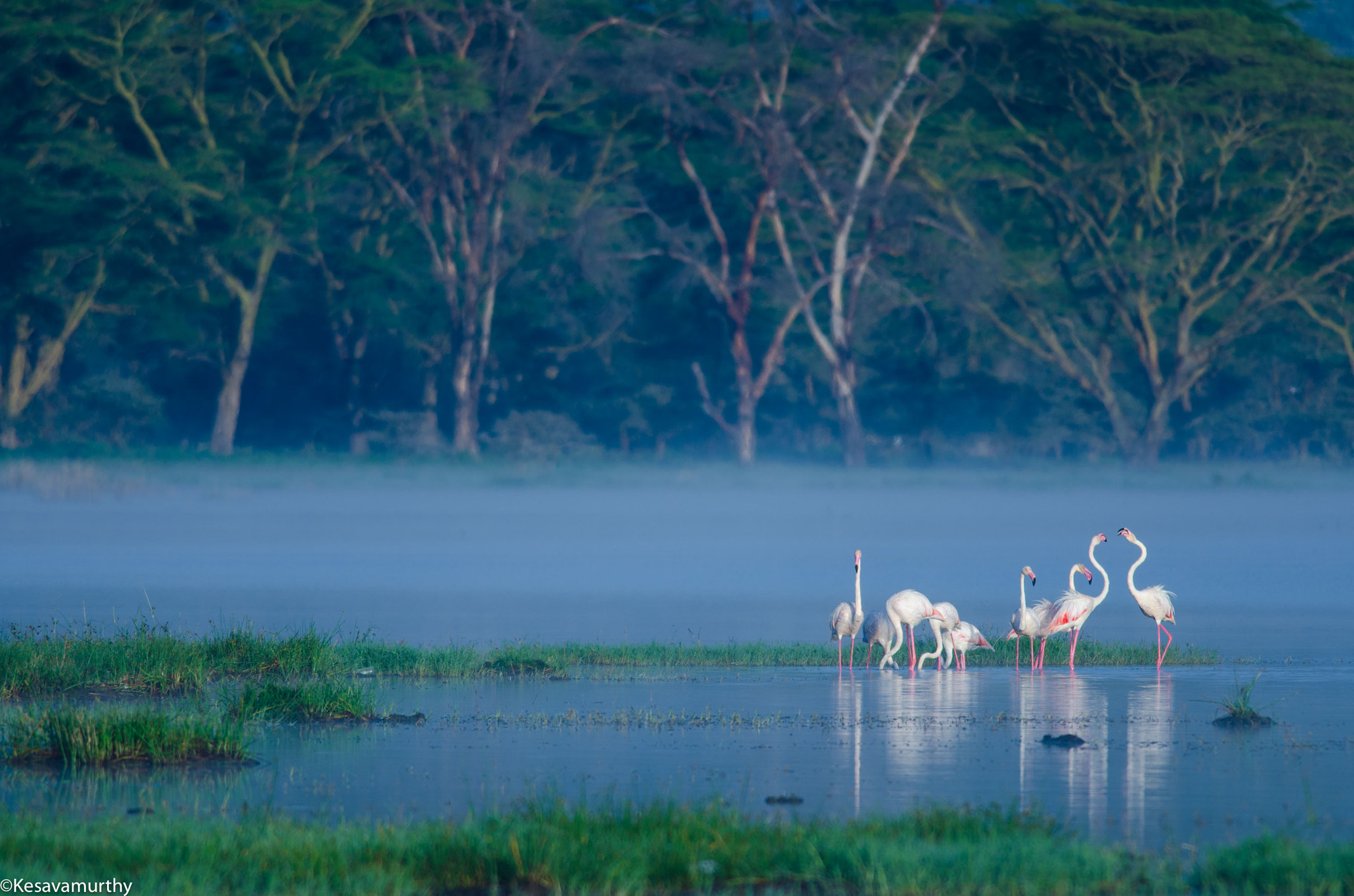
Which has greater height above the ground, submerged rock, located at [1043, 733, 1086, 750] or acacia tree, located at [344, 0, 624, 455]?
acacia tree, located at [344, 0, 624, 455]

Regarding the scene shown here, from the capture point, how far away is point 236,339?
4525cm

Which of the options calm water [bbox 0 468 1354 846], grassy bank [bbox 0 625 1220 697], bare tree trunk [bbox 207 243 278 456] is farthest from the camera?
bare tree trunk [bbox 207 243 278 456]

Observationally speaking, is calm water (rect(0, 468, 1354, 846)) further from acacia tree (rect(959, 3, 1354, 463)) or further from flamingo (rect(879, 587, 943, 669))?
acacia tree (rect(959, 3, 1354, 463))

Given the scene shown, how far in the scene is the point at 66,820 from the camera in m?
7.14

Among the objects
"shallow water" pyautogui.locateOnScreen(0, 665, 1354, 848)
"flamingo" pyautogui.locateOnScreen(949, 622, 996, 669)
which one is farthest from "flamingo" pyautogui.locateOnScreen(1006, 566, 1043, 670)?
"shallow water" pyautogui.locateOnScreen(0, 665, 1354, 848)

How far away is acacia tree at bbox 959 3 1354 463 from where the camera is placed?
44156mm

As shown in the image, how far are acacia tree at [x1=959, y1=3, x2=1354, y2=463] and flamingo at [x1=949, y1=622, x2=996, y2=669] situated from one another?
32.5 metres

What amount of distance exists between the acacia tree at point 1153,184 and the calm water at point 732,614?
4423 mm

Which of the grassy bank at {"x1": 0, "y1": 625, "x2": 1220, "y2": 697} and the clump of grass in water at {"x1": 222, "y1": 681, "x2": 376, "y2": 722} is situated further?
the grassy bank at {"x1": 0, "y1": 625, "x2": 1220, "y2": 697}

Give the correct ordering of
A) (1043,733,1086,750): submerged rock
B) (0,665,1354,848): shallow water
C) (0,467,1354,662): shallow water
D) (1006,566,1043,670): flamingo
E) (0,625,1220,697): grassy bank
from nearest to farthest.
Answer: (0,665,1354,848): shallow water < (1043,733,1086,750): submerged rock < (0,625,1220,697): grassy bank < (1006,566,1043,670): flamingo < (0,467,1354,662): shallow water

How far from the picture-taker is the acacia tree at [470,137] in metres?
44.0

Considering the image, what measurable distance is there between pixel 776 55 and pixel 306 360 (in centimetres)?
1604

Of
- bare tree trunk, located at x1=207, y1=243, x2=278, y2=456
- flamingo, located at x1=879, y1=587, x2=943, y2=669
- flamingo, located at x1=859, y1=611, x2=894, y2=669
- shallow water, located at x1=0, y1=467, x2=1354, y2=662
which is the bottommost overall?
shallow water, located at x1=0, y1=467, x2=1354, y2=662

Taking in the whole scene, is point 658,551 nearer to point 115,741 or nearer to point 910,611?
point 910,611
